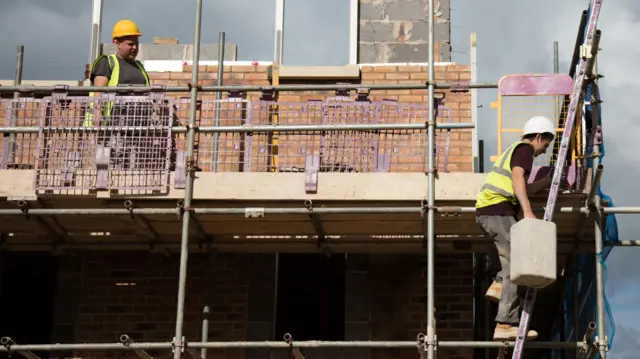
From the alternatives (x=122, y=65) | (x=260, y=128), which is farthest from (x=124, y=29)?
(x=260, y=128)

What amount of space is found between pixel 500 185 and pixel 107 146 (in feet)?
12.6

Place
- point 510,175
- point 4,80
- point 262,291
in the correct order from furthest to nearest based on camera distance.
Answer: point 4,80
point 262,291
point 510,175

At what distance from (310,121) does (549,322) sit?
4234 mm

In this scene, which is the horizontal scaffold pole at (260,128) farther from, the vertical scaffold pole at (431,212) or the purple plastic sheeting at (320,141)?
the purple plastic sheeting at (320,141)

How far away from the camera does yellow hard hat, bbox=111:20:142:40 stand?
1439 cm

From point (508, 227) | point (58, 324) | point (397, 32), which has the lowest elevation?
point (58, 324)

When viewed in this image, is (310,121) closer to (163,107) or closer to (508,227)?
(163,107)

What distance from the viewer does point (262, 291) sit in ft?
49.7

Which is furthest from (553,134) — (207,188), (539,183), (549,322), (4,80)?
(4,80)

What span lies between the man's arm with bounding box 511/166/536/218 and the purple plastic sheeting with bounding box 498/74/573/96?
107 centimetres

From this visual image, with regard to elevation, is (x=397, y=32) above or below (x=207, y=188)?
above

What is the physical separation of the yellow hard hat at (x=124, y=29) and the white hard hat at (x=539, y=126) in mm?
4309

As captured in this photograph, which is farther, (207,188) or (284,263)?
(284,263)

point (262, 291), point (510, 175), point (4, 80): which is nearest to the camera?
point (510, 175)
